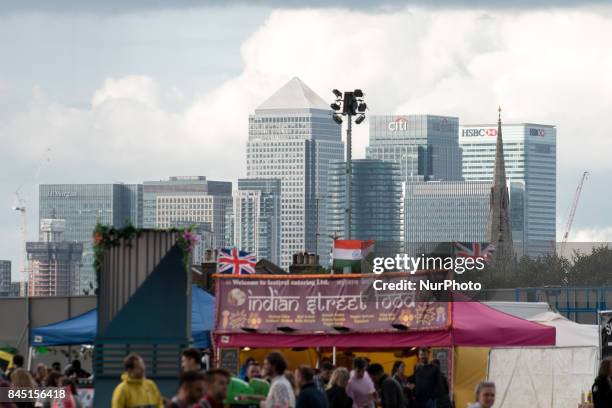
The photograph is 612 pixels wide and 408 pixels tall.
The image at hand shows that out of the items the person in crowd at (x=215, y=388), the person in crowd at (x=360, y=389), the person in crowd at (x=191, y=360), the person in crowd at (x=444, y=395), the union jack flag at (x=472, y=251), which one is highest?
the union jack flag at (x=472, y=251)

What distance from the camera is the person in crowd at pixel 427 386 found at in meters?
31.8

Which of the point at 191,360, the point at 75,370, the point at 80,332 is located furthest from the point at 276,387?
the point at 80,332

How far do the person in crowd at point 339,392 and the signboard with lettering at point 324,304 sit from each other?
943 centimetres

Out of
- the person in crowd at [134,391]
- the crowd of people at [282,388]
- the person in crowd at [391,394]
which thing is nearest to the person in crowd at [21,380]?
the crowd of people at [282,388]

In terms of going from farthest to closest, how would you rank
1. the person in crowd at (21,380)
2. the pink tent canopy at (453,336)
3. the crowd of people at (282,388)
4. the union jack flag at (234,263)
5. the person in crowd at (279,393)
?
1. the union jack flag at (234,263)
2. the pink tent canopy at (453,336)
3. the person in crowd at (21,380)
4. the person in crowd at (279,393)
5. the crowd of people at (282,388)

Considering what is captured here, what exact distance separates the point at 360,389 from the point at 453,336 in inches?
300

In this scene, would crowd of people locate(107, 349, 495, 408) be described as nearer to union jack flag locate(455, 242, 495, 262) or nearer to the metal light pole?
the metal light pole

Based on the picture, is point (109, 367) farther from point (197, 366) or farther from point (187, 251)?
point (197, 366)

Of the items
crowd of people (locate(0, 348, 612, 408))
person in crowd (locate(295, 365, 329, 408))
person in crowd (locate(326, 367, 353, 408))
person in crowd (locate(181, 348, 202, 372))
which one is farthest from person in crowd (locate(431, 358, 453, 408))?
person in crowd (locate(181, 348, 202, 372))

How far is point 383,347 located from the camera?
35438 mm

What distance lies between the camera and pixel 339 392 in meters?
25.4

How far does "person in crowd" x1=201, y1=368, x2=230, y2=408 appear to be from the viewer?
717 inches

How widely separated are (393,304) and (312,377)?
13.0 metres

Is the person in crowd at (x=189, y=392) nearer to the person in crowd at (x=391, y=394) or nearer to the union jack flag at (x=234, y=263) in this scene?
the person in crowd at (x=391, y=394)
